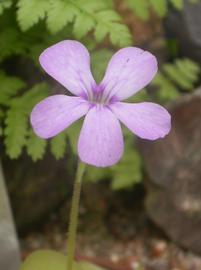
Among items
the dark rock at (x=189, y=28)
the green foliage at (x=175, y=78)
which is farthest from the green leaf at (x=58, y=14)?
the dark rock at (x=189, y=28)

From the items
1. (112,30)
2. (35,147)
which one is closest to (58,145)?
(35,147)

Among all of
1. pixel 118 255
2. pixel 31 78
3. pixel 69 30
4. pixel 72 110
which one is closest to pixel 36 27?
pixel 69 30

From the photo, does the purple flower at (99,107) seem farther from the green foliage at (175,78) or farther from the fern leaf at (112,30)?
the green foliage at (175,78)

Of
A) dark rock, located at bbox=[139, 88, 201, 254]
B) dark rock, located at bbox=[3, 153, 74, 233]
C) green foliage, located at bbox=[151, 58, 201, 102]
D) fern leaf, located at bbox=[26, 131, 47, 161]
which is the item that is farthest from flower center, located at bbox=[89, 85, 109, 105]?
green foliage, located at bbox=[151, 58, 201, 102]

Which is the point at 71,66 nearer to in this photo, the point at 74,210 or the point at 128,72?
the point at 128,72

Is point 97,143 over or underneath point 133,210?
over

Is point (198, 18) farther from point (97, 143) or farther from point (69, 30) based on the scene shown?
point (97, 143)
